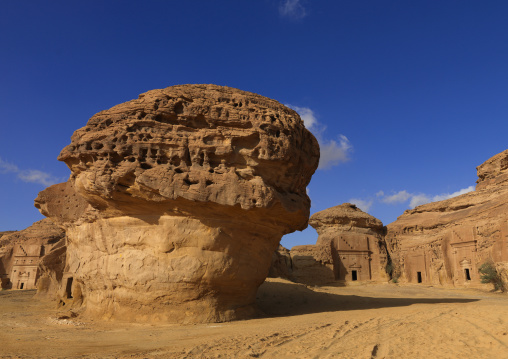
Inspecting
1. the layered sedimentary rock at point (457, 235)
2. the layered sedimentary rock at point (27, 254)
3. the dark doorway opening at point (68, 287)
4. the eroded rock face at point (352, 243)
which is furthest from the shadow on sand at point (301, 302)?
the layered sedimentary rock at point (27, 254)

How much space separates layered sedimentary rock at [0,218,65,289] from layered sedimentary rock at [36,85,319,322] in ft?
85.8

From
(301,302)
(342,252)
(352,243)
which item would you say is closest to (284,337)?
(301,302)

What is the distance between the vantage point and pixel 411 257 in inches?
1135

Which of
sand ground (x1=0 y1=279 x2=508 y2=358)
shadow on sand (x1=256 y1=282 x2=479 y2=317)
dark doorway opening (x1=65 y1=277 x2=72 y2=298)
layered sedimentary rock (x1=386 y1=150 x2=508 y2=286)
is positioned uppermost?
layered sedimentary rock (x1=386 y1=150 x2=508 y2=286)

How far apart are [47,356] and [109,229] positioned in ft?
17.0

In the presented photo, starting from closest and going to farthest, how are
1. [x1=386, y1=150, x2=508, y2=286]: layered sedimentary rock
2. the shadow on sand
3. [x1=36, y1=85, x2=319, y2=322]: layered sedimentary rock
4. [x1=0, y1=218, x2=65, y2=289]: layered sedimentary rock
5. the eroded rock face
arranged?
1. [x1=36, y1=85, x2=319, y2=322]: layered sedimentary rock
2. the shadow on sand
3. [x1=386, y1=150, x2=508, y2=286]: layered sedimentary rock
4. the eroded rock face
5. [x1=0, y1=218, x2=65, y2=289]: layered sedimentary rock

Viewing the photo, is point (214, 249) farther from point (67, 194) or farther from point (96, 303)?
point (67, 194)

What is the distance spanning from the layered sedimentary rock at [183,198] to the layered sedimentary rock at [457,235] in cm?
1717

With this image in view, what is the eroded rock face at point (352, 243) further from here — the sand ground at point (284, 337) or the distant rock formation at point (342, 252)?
the sand ground at point (284, 337)

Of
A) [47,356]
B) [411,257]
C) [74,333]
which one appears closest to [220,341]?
[47,356]

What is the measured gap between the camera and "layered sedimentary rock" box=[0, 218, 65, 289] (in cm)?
3353

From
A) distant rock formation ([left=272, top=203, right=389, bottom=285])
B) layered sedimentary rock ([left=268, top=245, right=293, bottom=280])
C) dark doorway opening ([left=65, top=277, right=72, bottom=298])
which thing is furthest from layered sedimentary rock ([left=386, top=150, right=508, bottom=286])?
dark doorway opening ([left=65, top=277, right=72, bottom=298])

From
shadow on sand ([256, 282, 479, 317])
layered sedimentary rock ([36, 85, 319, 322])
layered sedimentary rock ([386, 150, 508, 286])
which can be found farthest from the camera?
layered sedimentary rock ([386, 150, 508, 286])

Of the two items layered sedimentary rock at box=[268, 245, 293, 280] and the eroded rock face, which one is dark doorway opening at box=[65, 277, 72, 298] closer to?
layered sedimentary rock at box=[268, 245, 293, 280]
